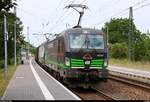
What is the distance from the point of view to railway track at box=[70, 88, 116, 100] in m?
18.4

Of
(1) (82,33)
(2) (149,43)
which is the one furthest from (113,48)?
(1) (82,33)

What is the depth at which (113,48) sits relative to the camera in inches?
3433

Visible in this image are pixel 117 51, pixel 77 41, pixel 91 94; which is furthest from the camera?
pixel 117 51

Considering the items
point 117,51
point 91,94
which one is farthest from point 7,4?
point 117,51

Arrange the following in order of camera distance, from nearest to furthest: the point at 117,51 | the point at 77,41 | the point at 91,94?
1. the point at 91,94
2. the point at 77,41
3. the point at 117,51

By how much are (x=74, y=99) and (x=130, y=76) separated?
58.9 ft

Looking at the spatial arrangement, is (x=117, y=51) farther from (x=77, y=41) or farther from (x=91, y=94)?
(x=91, y=94)

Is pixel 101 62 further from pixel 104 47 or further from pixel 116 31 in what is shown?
pixel 116 31

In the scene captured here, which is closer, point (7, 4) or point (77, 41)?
point (7, 4)

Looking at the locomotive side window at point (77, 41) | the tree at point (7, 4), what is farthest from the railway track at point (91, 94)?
the tree at point (7, 4)

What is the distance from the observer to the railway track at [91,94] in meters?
18.4

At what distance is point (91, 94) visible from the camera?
20312 millimetres

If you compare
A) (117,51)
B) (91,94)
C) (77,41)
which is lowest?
(91,94)

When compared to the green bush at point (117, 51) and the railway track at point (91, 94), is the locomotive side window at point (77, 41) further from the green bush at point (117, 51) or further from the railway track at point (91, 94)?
the green bush at point (117, 51)
